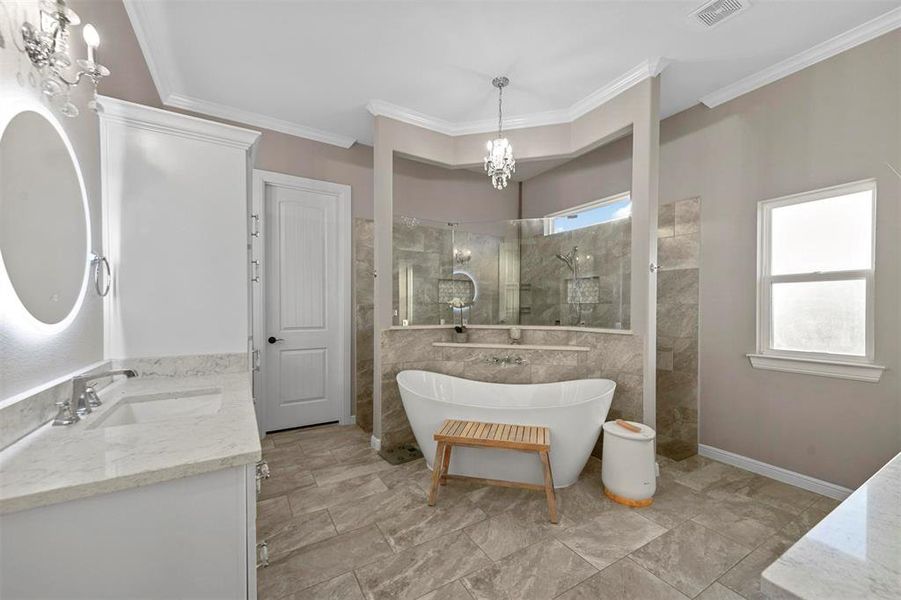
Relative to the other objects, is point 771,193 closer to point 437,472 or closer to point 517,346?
point 517,346

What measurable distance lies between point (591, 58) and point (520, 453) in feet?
8.87

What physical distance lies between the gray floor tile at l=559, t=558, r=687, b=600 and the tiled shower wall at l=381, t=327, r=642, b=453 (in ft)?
3.81

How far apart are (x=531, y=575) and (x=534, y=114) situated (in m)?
3.35

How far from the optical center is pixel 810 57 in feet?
7.84

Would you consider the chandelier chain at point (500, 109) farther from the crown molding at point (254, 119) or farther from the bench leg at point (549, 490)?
the bench leg at point (549, 490)

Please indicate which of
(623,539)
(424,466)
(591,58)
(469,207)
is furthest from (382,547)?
(469,207)

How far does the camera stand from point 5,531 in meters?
→ 0.77

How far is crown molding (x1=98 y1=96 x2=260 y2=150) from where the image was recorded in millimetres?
1788

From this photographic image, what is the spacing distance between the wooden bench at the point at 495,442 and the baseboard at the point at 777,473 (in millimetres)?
1610

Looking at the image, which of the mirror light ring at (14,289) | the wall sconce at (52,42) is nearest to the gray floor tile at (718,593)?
the mirror light ring at (14,289)

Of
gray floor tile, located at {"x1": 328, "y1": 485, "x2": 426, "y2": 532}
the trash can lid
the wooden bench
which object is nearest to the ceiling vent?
the trash can lid

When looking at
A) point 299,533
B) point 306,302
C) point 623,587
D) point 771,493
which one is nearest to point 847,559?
point 623,587

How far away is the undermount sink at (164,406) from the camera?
155cm

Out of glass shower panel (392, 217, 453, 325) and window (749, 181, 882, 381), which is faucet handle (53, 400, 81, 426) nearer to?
glass shower panel (392, 217, 453, 325)
